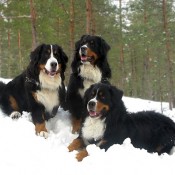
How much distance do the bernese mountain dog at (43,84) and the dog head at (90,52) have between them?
0.34 m

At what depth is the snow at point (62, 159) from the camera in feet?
16.0

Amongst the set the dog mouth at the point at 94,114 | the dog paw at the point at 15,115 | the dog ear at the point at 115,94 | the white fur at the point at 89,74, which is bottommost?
the dog paw at the point at 15,115

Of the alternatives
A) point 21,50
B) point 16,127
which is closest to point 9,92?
point 16,127

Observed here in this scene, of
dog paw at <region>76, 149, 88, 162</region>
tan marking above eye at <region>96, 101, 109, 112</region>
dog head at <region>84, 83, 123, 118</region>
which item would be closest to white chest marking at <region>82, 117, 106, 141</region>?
dog head at <region>84, 83, 123, 118</region>

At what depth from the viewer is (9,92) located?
7.82 meters

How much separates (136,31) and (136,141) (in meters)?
25.0

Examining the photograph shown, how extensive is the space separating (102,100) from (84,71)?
155 cm

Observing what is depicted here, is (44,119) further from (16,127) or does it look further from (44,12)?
(44,12)

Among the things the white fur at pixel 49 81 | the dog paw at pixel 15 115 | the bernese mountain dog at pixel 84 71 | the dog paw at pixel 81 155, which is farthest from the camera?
the dog paw at pixel 15 115

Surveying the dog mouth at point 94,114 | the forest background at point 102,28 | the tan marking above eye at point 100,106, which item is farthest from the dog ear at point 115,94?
the forest background at point 102,28

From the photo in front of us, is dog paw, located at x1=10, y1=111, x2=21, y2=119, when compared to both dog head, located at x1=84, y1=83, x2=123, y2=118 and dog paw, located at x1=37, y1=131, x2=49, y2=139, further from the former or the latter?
dog head, located at x1=84, y1=83, x2=123, y2=118

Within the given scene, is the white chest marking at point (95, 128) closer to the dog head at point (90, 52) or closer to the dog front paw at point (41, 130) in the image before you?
the dog front paw at point (41, 130)

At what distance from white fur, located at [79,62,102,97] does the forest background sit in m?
10.0

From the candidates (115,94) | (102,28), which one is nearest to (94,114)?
(115,94)
